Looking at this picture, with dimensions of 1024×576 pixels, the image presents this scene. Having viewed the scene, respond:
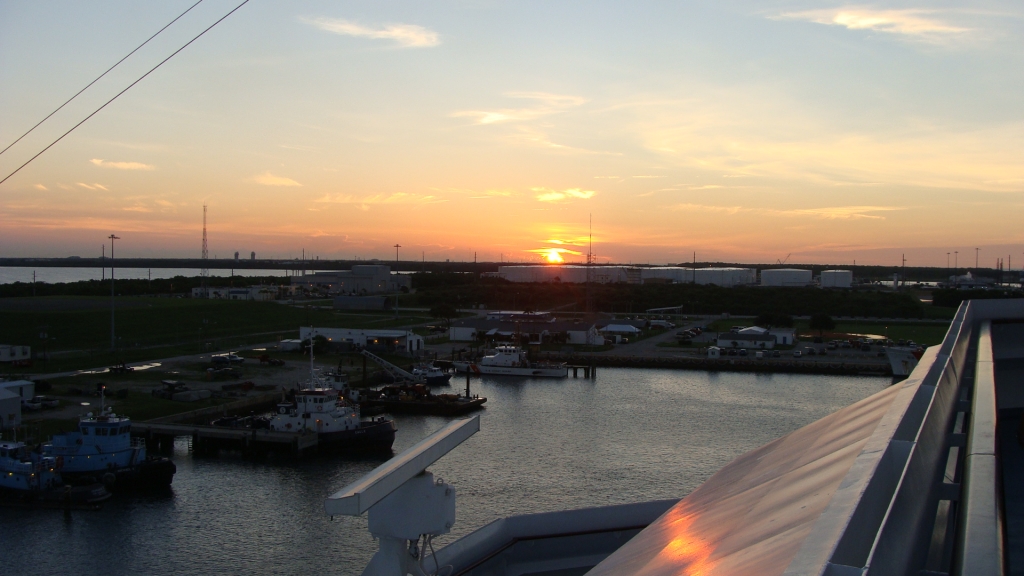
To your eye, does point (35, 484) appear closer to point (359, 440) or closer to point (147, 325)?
point (359, 440)

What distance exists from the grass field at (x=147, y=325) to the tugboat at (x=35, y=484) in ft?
19.5

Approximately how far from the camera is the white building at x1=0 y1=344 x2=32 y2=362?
12523mm

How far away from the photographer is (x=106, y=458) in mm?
7027

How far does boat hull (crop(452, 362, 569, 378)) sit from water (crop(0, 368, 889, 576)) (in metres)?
2.40

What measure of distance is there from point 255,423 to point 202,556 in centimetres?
362

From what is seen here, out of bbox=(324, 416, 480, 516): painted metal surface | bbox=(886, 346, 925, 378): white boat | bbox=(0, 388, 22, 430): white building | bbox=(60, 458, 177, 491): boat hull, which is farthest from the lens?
bbox=(886, 346, 925, 378): white boat

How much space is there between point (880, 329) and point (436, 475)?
17.3m

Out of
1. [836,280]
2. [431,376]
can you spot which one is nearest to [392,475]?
[431,376]

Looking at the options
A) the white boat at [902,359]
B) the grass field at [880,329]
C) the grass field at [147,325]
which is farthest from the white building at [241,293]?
the white boat at [902,359]

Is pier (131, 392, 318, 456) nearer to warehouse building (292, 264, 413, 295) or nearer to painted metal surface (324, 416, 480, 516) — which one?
painted metal surface (324, 416, 480, 516)

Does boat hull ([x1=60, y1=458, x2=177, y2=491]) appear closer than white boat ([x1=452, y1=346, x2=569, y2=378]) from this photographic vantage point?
Yes

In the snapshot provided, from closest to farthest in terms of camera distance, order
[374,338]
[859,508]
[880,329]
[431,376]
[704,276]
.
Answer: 1. [859,508]
2. [431,376]
3. [374,338]
4. [880,329]
5. [704,276]

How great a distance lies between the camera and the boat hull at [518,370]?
14695 mm

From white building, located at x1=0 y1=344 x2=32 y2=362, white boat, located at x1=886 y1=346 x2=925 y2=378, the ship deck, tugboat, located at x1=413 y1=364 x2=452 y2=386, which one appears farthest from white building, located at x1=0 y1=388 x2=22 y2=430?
white boat, located at x1=886 y1=346 x2=925 y2=378
